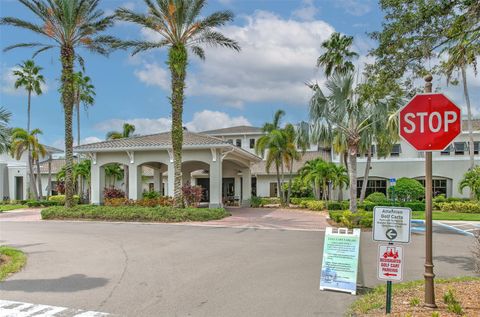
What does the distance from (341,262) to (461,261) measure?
4.98 metres

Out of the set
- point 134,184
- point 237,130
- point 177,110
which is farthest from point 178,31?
point 237,130

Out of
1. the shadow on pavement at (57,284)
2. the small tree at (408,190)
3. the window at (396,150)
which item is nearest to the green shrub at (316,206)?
the small tree at (408,190)

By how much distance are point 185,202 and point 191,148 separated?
3.69 meters

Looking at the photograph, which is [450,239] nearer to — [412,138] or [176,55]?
[412,138]

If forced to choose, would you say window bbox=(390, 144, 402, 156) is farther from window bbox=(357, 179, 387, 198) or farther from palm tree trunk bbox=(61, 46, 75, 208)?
palm tree trunk bbox=(61, 46, 75, 208)

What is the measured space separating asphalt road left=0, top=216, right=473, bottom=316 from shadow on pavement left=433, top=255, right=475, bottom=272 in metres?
0.02

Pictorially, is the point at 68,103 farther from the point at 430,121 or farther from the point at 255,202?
the point at 430,121

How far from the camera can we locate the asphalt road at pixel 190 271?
6426mm

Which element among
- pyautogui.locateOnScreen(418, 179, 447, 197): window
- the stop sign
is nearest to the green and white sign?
the stop sign

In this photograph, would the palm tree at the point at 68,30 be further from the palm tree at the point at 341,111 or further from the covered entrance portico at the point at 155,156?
the palm tree at the point at 341,111

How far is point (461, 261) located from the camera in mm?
10164

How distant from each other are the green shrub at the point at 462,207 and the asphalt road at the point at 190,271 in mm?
→ 14922

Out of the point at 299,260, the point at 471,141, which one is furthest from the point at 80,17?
the point at 471,141

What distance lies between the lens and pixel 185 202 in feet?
76.9
